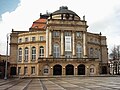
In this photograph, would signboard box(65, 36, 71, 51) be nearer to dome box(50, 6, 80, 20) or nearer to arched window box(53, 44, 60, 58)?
arched window box(53, 44, 60, 58)

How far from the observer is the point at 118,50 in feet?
323

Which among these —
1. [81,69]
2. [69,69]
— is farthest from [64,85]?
[81,69]

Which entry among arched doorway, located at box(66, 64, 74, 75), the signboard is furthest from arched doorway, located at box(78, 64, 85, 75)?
the signboard

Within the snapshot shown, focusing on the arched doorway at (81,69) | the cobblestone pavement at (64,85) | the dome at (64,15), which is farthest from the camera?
the dome at (64,15)

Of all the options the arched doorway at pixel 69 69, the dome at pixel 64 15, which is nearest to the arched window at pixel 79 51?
the arched doorway at pixel 69 69

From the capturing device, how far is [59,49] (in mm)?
81812

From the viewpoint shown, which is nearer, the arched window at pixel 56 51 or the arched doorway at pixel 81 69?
the arched doorway at pixel 81 69

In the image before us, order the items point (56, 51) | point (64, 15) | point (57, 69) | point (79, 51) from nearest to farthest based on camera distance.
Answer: point (57, 69) < point (56, 51) < point (79, 51) < point (64, 15)

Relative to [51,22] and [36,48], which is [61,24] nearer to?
[51,22]

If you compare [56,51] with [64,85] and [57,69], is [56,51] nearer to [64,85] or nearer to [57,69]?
[57,69]

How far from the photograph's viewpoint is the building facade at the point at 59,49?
75812 mm

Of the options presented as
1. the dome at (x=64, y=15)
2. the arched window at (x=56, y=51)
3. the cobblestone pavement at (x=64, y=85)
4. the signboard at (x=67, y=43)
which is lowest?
the cobblestone pavement at (x=64, y=85)

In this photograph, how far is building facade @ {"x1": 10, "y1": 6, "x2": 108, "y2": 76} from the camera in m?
75.8

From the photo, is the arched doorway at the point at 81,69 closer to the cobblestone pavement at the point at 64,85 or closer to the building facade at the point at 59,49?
the building facade at the point at 59,49
